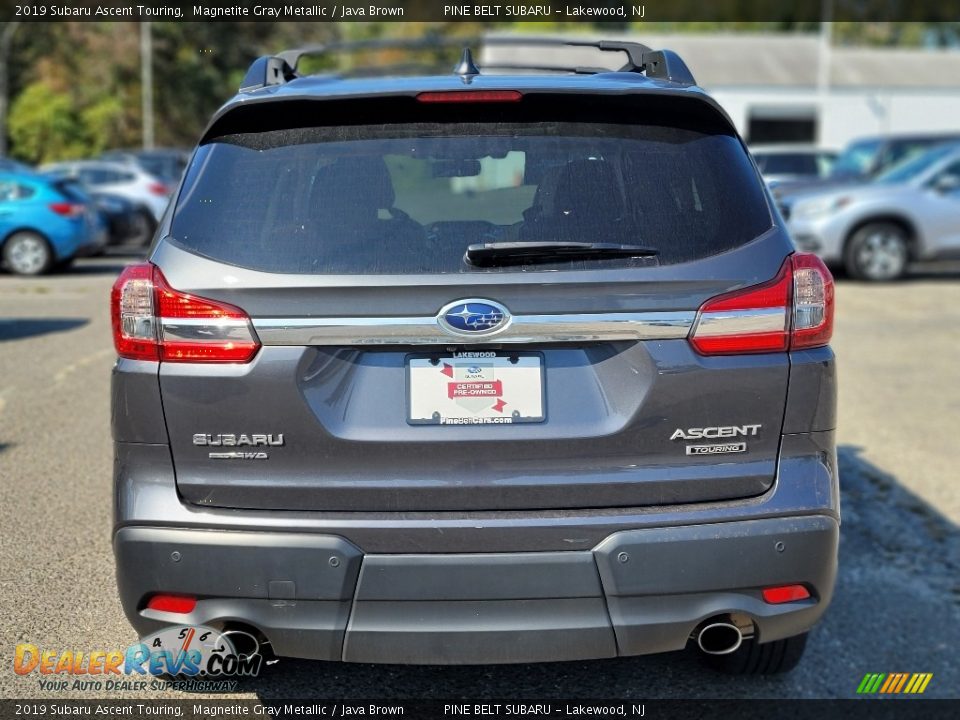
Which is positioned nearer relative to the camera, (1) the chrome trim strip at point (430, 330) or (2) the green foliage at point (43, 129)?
(1) the chrome trim strip at point (430, 330)

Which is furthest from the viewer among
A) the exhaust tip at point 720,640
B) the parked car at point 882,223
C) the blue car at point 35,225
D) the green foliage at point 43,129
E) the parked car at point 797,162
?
the green foliage at point 43,129

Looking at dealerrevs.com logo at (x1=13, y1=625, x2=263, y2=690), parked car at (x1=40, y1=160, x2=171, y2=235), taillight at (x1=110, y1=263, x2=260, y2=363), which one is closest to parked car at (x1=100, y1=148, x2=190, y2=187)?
parked car at (x1=40, y1=160, x2=171, y2=235)

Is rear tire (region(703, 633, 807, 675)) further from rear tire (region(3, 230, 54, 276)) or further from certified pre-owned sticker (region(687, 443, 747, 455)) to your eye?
rear tire (region(3, 230, 54, 276))

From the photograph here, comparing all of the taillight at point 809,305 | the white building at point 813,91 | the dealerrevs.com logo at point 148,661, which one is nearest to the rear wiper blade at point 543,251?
the taillight at point 809,305

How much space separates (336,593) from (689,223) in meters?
1.32

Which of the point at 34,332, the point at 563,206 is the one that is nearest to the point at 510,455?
the point at 563,206

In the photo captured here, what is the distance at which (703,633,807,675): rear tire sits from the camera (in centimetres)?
356

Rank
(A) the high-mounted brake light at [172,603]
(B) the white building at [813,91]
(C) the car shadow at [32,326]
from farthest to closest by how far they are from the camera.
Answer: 1. (B) the white building at [813,91]
2. (C) the car shadow at [32,326]
3. (A) the high-mounted brake light at [172,603]

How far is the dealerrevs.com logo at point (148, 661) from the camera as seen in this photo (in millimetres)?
3166

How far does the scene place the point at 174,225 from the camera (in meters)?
2.97

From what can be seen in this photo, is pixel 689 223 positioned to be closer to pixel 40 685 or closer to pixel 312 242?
pixel 312 242

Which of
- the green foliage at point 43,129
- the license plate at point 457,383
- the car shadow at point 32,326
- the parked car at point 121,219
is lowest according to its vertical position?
the green foliage at point 43,129

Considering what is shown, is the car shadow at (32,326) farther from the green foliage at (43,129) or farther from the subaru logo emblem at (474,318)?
the green foliage at (43,129)

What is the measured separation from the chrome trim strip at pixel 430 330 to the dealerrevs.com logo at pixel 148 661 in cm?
86
